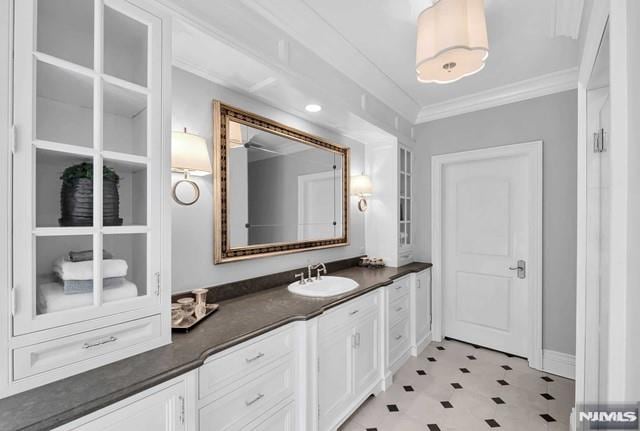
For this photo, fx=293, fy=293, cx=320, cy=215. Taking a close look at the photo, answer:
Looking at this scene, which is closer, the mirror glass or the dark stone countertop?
the dark stone countertop

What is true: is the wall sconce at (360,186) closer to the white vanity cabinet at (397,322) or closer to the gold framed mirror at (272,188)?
the gold framed mirror at (272,188)

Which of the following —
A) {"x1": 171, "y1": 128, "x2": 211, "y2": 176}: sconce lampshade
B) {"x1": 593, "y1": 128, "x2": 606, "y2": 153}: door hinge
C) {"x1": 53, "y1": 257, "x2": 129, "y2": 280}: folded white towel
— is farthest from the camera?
{"x1": 171, "y1": 128, "x2": 211, "y2": 176}: sconce lampshade

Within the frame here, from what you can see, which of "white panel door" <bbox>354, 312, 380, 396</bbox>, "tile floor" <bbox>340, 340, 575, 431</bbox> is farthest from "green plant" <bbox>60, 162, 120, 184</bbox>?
"tile floor" <bbox>340, 340, 575, 431</bbox>

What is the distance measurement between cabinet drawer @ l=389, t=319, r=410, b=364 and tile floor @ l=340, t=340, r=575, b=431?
164 millimetres

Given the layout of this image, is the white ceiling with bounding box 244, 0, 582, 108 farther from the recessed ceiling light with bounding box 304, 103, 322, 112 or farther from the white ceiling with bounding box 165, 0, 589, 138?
the recessed ceiling light with bounding box 304, 103, 322, 112

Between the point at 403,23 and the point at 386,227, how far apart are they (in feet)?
6.26

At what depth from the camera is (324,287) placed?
2.37 m

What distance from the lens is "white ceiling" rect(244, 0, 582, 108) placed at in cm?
175

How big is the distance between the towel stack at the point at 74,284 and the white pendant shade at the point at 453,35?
6.09ft

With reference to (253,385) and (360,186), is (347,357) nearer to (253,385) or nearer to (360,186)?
(253,385)

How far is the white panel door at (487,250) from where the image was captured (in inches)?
116

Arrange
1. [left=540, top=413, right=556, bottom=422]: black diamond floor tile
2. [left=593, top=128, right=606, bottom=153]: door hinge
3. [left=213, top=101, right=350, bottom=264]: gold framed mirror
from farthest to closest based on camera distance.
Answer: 1. [left=540, top=413, right=556, bottom=422]: black diamond floor tile
2. [left=213, top=101, right=350, bottom=264]: gold framed mirror
3. [left=593, top=128, right=606, bottom=153]: door hinge

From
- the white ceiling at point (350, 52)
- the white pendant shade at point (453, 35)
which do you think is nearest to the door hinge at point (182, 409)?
the white ceiling at point (350, 52)

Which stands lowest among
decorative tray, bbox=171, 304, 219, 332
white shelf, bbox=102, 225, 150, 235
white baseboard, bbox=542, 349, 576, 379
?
white baseboard, bbox=542, 349, 576, 379
